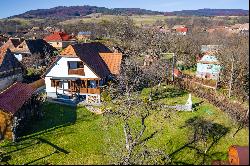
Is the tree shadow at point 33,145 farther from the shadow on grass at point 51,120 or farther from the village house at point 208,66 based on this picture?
the village house at point 208,66

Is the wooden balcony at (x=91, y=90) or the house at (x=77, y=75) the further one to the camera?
the house at (x=77, y=75)

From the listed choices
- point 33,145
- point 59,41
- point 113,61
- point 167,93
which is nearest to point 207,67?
point 167,93

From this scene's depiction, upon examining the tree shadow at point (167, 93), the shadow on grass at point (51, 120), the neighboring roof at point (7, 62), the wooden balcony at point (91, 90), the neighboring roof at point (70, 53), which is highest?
the neighboring roof at point (70, 53)

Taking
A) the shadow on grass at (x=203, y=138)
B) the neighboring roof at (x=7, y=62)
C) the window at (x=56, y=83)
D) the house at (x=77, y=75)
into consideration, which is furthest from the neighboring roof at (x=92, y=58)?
the shadow on grass at (x=203, y=138)

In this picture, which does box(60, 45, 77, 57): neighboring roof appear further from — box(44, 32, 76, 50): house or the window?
box(44, 32, 76, 50): house

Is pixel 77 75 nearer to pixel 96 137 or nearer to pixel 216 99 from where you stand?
pixel 96 137

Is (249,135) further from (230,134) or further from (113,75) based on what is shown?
(113,75)
